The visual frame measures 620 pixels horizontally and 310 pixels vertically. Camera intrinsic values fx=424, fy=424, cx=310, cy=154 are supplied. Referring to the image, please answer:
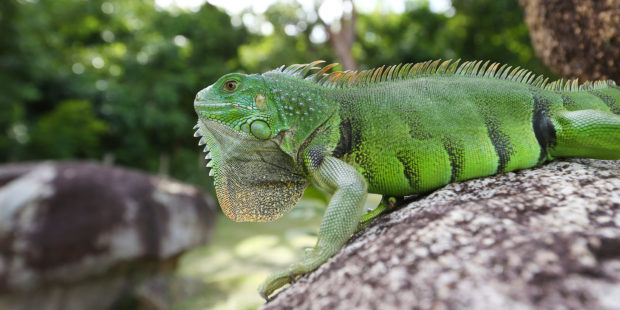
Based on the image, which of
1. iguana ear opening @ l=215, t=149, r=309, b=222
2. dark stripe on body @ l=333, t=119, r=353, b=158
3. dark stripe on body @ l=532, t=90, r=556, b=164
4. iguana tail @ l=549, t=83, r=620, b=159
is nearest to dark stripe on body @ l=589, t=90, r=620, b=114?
iguana tail @ l=549, t=83, r=620, b=159

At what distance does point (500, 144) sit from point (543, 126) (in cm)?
32

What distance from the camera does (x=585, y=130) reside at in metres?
2.39

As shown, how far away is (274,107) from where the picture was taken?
2457mm

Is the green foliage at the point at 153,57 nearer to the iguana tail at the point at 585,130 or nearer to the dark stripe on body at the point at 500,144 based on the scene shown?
the iguana tail at the point at 585,130

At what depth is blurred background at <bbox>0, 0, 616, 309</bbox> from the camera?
44.8 ft

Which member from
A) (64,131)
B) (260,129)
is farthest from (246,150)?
(64,131)

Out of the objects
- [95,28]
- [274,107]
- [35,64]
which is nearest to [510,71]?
[274,107]

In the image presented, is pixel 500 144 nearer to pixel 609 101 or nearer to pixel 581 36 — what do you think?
pixel 609 101

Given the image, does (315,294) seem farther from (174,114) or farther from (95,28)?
(95,28)

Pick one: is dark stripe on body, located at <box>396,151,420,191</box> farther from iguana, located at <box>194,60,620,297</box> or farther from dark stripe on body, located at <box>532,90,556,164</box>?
Answer: dark stripe on body, located at <box>532,90,556,164</box>

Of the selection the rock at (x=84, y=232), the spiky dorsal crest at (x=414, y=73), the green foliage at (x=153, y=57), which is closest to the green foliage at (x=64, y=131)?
the green foliage at (x=153, y=57)

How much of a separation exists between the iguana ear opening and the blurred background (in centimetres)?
766

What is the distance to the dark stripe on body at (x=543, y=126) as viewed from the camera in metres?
2.49

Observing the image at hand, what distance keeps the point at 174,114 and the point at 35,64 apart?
19.8 ft
